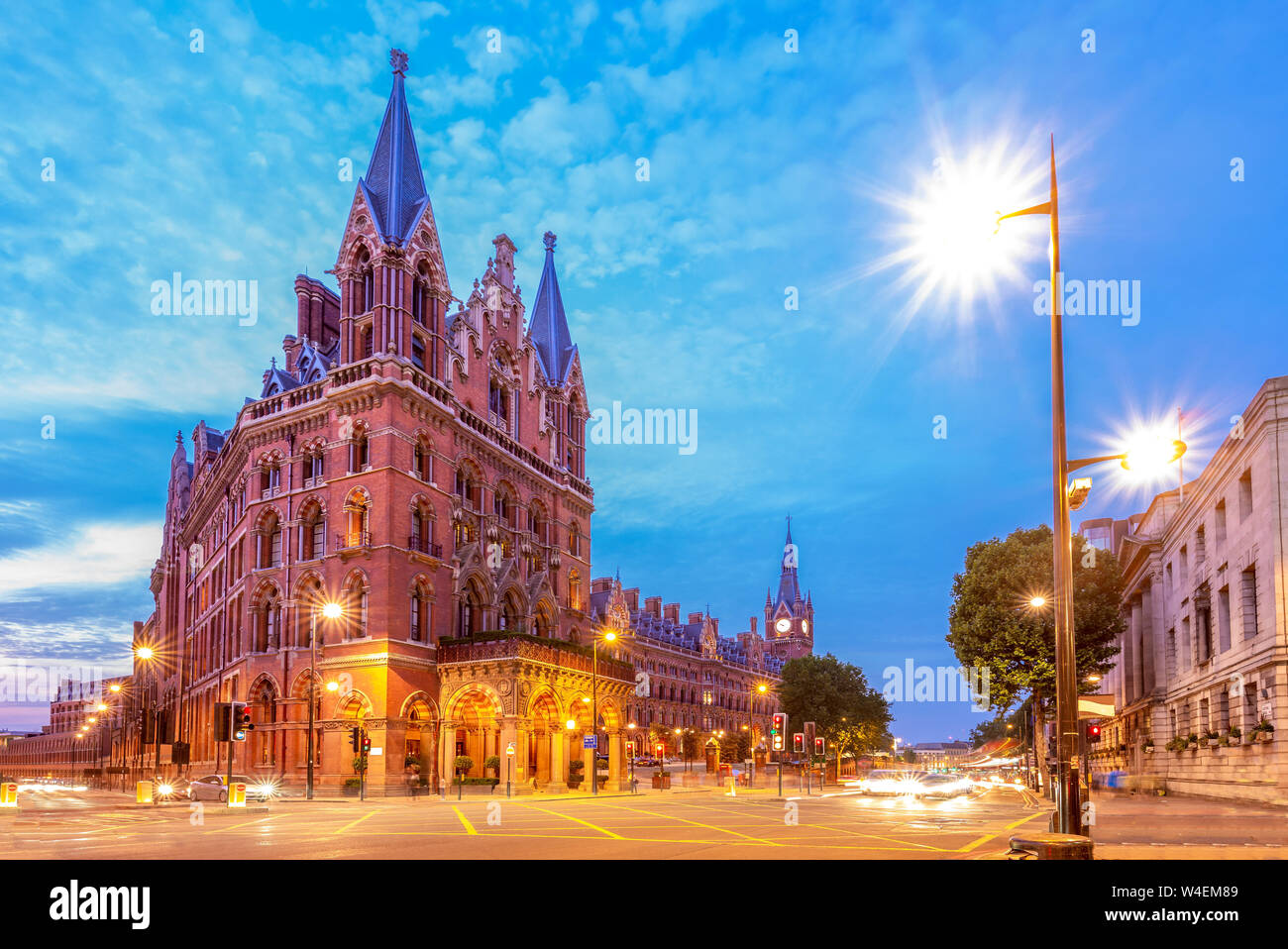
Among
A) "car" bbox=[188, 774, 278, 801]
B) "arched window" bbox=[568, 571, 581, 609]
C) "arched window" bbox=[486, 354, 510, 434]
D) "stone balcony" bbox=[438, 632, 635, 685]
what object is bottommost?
"car" bbox=[188, 774, 278, 801]

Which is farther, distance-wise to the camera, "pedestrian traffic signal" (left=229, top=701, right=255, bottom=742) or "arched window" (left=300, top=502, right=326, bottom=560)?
"arched window" (left=300, top=502, right=326, bottom=560)

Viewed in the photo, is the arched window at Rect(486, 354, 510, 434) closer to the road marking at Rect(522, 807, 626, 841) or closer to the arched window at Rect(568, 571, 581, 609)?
the arched window at Rect(568, 571, 581, 609)

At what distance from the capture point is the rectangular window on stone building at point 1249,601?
125 ft

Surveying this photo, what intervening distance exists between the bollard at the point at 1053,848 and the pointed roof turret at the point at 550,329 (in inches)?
2309

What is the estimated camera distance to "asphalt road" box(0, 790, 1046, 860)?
16.6 m

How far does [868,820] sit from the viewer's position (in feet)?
89.4

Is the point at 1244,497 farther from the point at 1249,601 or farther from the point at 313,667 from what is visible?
the point at 313,667

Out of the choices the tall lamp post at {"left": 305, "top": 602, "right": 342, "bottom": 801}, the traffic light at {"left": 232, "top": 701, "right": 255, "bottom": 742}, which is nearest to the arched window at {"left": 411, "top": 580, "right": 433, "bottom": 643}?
the tall lamp post at {"left": 305, "top": 602, "right": 342, "bottom": 801}

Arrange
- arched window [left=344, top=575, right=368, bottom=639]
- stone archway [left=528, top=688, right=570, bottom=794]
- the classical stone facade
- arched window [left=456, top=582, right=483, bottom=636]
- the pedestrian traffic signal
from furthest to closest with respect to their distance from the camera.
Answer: arched window [left=456, top=582, right=483, bottom=636], stone archway [left=528, top=688, right=570, bottom=794], arched window [left=344, top=575, right=368, bottom=639], the pedestrian traffic signal, the classical stone facade

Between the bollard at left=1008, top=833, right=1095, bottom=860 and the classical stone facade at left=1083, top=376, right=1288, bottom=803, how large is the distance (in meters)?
26.2

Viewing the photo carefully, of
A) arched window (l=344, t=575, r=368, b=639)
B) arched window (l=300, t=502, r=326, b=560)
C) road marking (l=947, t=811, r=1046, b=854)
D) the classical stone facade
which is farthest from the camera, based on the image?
arched window (l=300, t=502, r=326, b=560)

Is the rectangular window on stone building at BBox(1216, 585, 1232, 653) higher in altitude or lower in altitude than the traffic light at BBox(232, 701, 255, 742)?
higher
